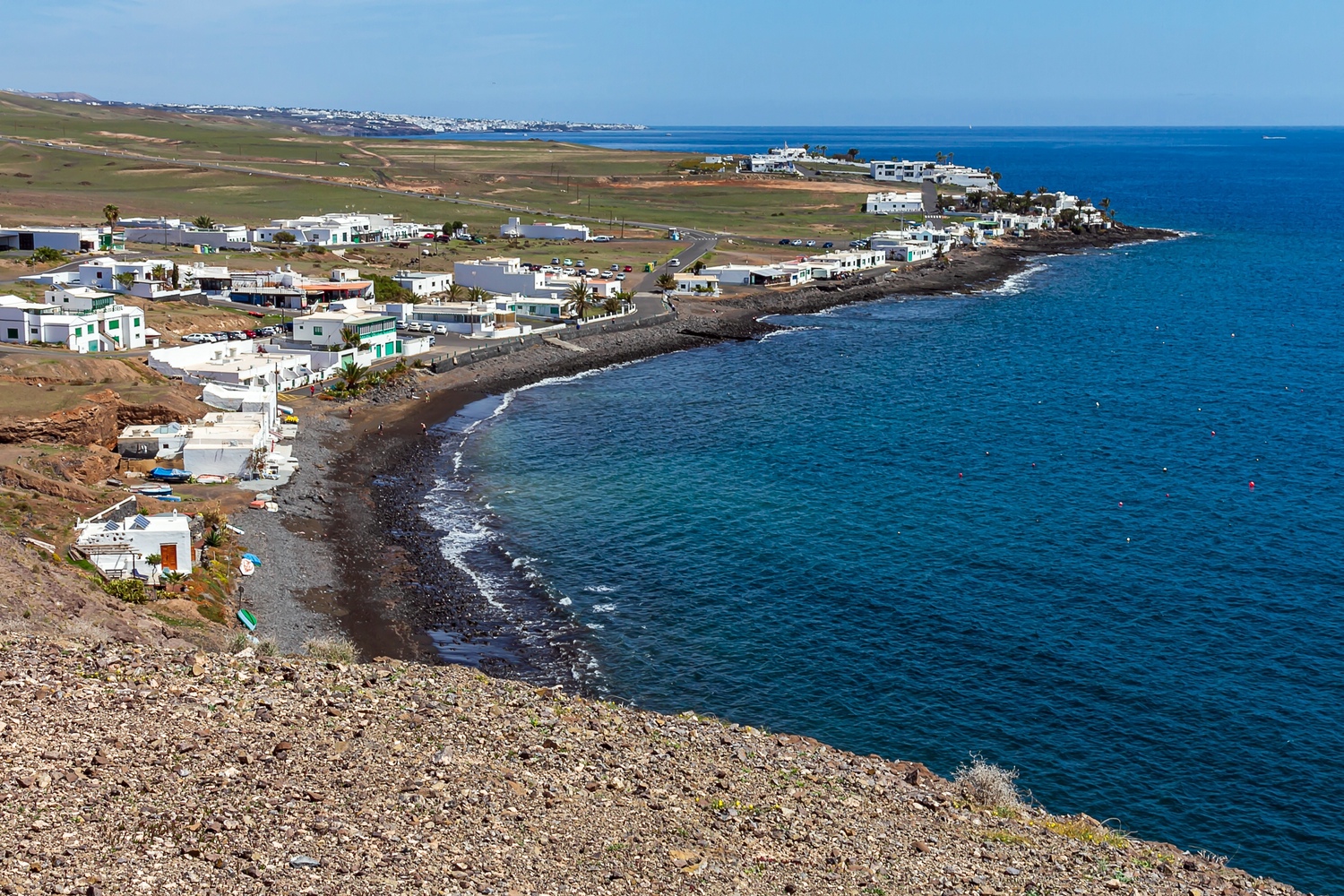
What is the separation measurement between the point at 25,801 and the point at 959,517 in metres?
36.8

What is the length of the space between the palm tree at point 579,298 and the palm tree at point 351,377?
24.9 metres

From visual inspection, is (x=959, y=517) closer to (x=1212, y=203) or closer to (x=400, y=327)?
(x=400, y=327)

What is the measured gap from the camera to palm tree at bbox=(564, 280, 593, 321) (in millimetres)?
88562

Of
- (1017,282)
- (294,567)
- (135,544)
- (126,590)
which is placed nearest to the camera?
(126,590)

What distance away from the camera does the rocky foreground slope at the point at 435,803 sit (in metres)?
16.0

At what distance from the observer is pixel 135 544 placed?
34.6 m

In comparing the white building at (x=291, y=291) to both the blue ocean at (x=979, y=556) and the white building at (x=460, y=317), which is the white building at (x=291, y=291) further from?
the blue ocean at (x=979, y=556)

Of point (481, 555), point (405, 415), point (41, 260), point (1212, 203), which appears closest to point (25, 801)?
point (481, 555)

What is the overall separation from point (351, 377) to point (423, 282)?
92.3ft

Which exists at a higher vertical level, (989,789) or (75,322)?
(75,322)

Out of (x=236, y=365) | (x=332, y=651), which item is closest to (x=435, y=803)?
(x=332, y=651)

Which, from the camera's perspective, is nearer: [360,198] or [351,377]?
[351,377]

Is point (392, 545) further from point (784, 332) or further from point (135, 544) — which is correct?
point (784, 332)

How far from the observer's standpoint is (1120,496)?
1977 inches
